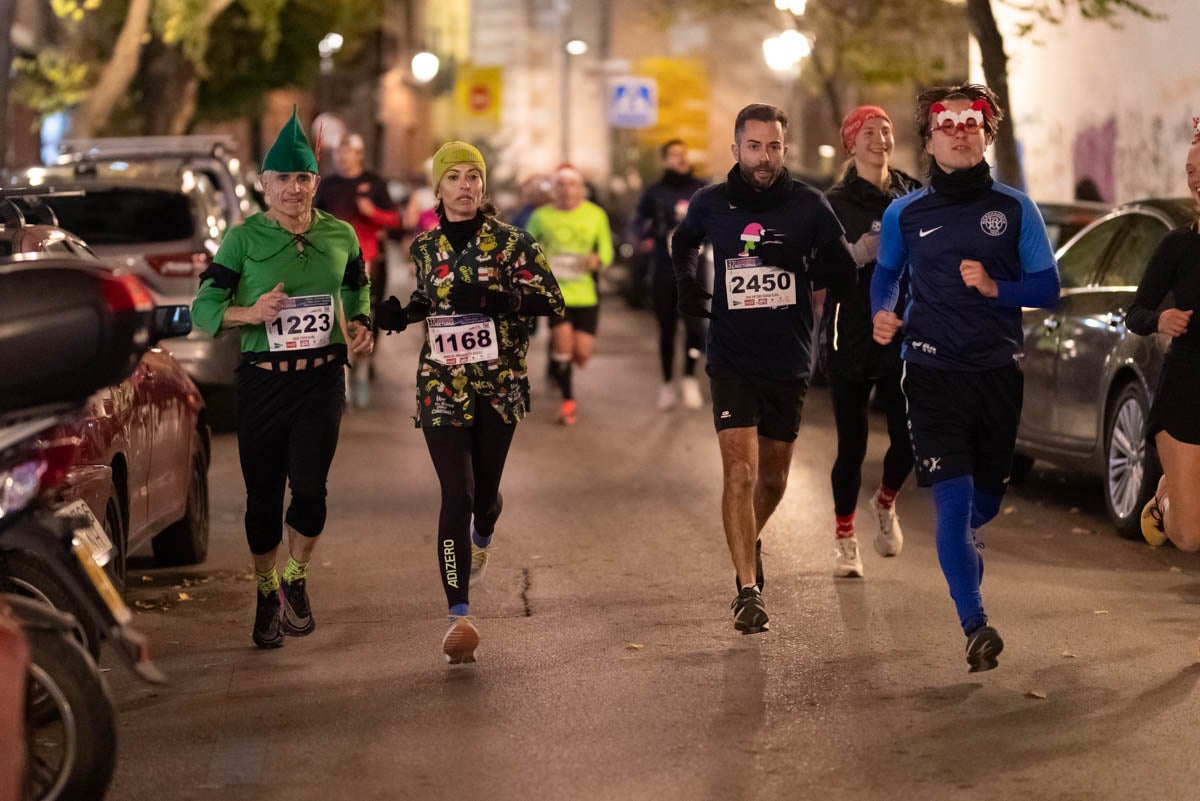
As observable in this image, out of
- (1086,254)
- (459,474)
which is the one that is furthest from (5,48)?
(459,474)

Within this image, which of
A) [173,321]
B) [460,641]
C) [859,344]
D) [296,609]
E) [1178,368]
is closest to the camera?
[173,321]

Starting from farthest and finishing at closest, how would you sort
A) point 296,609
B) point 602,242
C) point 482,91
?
point 482,91 → point 602,242 → point 296,609

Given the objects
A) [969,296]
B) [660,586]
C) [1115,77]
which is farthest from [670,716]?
[1115,77]

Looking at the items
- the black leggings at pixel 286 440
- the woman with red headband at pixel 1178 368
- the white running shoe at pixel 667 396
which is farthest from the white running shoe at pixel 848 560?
the white running shoe at pixel 667 396

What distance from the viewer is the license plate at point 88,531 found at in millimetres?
6324

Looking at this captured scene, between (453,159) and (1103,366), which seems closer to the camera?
(453,159)

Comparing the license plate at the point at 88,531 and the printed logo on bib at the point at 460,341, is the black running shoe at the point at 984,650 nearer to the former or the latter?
the printed logo on bib at the point at 460,341

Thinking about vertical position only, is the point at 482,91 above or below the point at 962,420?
below

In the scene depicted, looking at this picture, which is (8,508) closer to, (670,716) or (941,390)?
(670,716)

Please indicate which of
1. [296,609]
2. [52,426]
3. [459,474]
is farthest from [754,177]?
[52,426]

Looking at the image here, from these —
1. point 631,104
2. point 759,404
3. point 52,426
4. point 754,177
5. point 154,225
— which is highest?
point 754,177

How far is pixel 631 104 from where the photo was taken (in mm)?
46281

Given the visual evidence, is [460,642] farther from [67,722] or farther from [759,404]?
[67,722]

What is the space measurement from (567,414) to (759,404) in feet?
27.9
